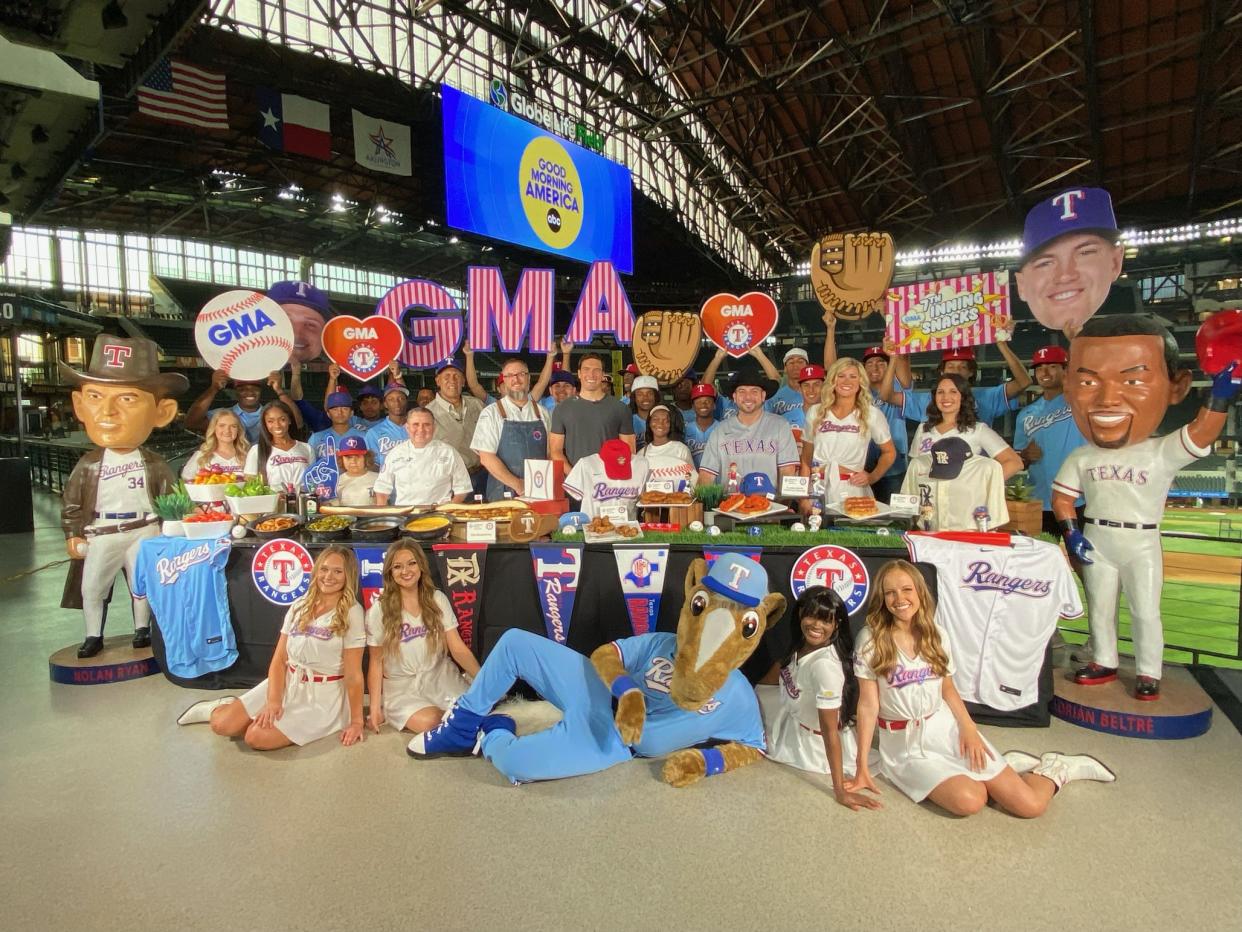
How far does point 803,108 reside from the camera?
49.6ft

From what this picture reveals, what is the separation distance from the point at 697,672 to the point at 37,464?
19152mm

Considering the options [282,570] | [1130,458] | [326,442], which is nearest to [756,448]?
[1130,458]

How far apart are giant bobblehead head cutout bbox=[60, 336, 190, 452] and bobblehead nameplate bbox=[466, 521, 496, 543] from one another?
2.48 metres

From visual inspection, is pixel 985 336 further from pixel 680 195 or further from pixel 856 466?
pixel 680 195

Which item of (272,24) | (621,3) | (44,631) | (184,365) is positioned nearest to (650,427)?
(44,631)

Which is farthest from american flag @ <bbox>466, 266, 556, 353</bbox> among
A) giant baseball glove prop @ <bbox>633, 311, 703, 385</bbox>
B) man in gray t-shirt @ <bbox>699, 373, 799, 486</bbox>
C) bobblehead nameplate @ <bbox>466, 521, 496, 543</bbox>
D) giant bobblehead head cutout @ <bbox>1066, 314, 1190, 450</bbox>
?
giant bobblehead head cutout @ <bbox>1066, 314, 1190, 450</bbox>

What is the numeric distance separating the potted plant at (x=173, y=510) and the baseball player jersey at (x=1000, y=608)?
14.2 ft

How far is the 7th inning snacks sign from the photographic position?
5098 mm

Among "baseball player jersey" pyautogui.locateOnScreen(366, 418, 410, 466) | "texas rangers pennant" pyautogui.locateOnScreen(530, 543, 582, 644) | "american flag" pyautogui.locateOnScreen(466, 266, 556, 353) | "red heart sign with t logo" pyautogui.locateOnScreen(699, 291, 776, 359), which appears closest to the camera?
"texas rangers pennant" pyautogui.locateOnScreen(530, 543, 582, 644)

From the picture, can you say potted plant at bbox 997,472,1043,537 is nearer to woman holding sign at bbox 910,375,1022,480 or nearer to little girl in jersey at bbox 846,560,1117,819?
woman holding sign at bbox 910,375,1022,480

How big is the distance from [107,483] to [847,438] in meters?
4.82

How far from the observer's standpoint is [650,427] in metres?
5.13

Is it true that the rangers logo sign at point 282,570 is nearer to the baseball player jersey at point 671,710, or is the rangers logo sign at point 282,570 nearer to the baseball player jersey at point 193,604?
the baseball player jersey at point 193,604

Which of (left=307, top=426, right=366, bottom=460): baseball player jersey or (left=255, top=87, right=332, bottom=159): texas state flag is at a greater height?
(left=255, top=87, right=332, bottom=159): texas state flag
